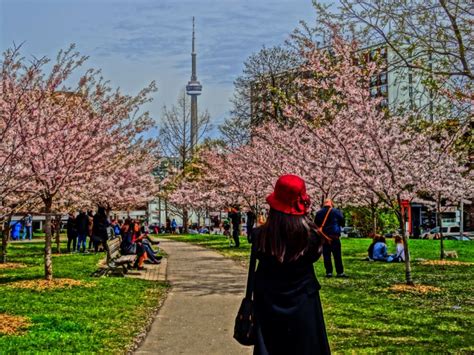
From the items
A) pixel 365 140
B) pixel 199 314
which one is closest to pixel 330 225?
pixel 365 140

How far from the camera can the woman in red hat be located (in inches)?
194

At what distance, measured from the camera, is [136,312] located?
10.2 m

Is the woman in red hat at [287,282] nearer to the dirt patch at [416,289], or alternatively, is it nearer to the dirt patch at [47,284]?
the dirt patch at [416,289]

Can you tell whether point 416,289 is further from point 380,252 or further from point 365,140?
point 380,252

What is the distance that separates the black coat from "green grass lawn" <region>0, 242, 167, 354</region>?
3064 mm

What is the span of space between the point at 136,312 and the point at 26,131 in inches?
150

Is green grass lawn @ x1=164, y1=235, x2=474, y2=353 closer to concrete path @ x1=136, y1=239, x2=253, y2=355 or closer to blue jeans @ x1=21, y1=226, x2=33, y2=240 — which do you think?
concrete path @ x1=136, y1=239, x2=253, y2=355

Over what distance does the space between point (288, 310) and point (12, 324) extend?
506cm

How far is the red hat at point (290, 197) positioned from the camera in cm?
497

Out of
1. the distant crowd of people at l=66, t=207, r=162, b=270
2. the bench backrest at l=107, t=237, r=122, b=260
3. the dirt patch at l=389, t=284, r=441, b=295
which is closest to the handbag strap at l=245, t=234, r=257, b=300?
the dirt patch at l=389, t=284, r=441, b=295

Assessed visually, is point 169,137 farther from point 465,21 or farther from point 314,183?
point 465,21

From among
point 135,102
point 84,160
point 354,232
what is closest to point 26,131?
point 84,160

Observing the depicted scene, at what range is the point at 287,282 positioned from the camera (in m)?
4.96

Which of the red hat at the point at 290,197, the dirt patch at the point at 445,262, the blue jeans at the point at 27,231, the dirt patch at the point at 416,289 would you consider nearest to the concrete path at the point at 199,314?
the dirt patch at the point at 416,289
